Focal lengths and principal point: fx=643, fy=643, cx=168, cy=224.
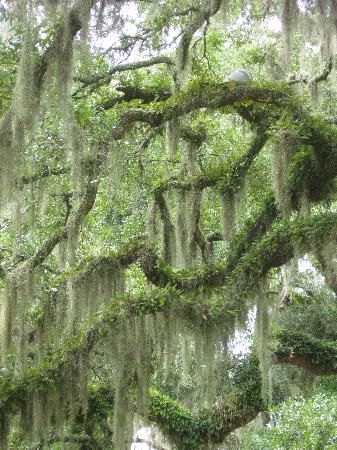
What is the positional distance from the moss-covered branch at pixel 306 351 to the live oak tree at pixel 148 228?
16mm

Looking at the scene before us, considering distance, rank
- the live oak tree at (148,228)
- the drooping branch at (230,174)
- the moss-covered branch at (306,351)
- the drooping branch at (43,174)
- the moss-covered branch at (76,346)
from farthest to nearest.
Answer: the moss-covered branch at (306,351) < the drooping branch at (230,174) < the drooping branch at (43,174) < the live oak tree at (148,228) < the moss-covered branch at (76,346)

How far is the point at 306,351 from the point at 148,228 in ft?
6.87

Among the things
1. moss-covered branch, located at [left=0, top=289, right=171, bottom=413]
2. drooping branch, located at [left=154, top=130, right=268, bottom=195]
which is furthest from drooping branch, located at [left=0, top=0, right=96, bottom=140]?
drooping branch, located at [left=154, top=130, right=268, bottom=195]

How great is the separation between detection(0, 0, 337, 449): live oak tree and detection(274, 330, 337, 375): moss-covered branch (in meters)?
0.02

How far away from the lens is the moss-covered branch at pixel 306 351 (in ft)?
22.0

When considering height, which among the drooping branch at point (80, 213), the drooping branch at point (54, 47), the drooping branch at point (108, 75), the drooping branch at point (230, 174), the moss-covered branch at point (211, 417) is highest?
the drooping branch at point (108, 75)

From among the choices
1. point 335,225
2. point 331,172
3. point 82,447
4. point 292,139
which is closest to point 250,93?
point 292,139

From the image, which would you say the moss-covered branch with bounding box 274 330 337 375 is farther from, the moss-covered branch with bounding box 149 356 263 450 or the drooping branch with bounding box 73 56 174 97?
the drooping branch with bounding box 73 56 174 97

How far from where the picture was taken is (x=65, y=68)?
15.6 feet

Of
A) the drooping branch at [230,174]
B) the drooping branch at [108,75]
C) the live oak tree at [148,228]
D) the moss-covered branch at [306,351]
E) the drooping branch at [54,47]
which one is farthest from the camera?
the moss-covered branch at [306,351]

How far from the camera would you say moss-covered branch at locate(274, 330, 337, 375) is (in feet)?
22.0

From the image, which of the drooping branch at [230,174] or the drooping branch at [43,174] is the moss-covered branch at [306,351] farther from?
the drooping branch at [43,174]

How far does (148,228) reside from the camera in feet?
22.0

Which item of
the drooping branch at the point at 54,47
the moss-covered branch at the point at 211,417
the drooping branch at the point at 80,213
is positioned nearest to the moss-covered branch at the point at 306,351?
the moss-covered branch at the point at 211,417
